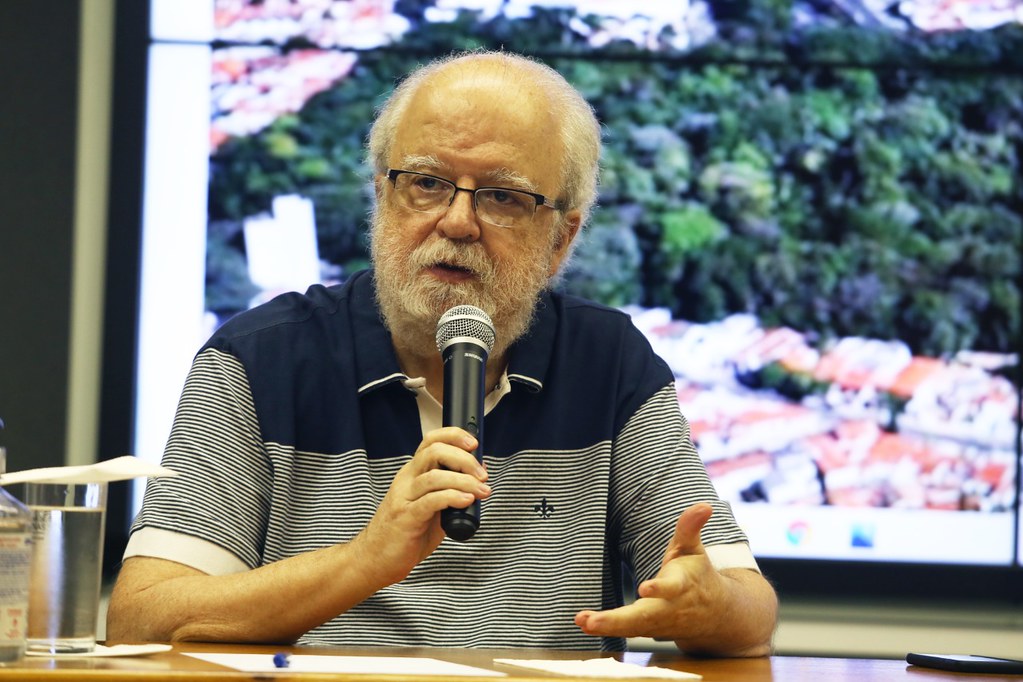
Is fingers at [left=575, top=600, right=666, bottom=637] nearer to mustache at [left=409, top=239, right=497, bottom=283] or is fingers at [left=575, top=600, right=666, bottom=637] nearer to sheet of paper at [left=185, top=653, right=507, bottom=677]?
sheet of paper at [left=185, top=653, right=507, bottom=677]

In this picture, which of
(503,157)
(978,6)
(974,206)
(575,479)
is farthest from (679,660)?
(978,6)

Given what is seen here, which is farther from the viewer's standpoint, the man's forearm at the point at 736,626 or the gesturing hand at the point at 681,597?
the man's forearm at the point at 736,626

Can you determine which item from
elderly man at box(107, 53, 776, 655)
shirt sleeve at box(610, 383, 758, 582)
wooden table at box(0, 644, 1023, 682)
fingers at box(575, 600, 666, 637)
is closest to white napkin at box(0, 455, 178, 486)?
wooden table at box(0, 644, 1023, 682)

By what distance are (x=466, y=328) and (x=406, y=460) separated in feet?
1.20

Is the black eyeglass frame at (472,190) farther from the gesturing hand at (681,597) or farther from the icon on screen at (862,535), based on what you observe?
the icon on screen at (862,535)

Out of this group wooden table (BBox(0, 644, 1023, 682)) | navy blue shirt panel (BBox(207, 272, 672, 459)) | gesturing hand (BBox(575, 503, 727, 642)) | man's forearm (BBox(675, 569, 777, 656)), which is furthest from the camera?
navy blue shirt panel (BBox(207, 272, 672, 459))

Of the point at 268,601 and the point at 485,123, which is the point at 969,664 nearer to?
the point at 268,601

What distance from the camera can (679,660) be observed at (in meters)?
1.73

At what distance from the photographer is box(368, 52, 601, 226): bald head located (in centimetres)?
Result: 215

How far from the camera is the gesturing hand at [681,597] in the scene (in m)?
1.63

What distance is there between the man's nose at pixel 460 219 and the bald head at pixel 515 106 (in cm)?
14

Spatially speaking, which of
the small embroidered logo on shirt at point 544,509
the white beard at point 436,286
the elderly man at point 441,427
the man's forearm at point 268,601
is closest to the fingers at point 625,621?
the elderly man at point 441,427

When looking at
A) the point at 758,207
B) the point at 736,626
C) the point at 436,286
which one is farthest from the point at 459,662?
the point at 758,207

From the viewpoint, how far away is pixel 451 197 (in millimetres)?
2105
